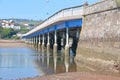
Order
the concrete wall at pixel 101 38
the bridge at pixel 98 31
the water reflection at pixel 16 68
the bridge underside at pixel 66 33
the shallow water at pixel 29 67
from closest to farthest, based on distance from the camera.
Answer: the concrete wall at pixel 101 38
the water reflection at pixel 16 68
the shallow water at pixel 29 67
the bridge at pixel 98 31
the bridge underside at pixel 66 33

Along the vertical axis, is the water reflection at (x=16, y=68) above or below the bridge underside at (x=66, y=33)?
below

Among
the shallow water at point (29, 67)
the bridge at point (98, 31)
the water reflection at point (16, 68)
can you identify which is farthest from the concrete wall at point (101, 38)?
the water reflection at point (16, 68)

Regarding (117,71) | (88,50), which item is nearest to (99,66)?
(117,71)

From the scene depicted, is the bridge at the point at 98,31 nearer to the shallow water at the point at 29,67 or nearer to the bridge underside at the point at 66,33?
the bridge underside at the point at 66,33

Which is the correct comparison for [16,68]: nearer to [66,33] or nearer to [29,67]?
[29,67]

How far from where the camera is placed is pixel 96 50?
38562mm

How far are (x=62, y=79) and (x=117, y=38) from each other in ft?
27.0

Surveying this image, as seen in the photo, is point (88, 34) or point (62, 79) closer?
point (62, 79)

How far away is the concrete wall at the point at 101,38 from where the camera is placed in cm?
3197

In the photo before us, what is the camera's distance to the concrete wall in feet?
105

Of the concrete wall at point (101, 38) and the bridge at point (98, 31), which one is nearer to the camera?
the concrete wall at point (101, 38)

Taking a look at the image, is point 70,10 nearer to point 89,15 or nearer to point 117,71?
point 89,15

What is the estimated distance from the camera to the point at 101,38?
124 ft

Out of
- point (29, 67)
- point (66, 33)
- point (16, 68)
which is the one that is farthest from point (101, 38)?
point (66, 33)
